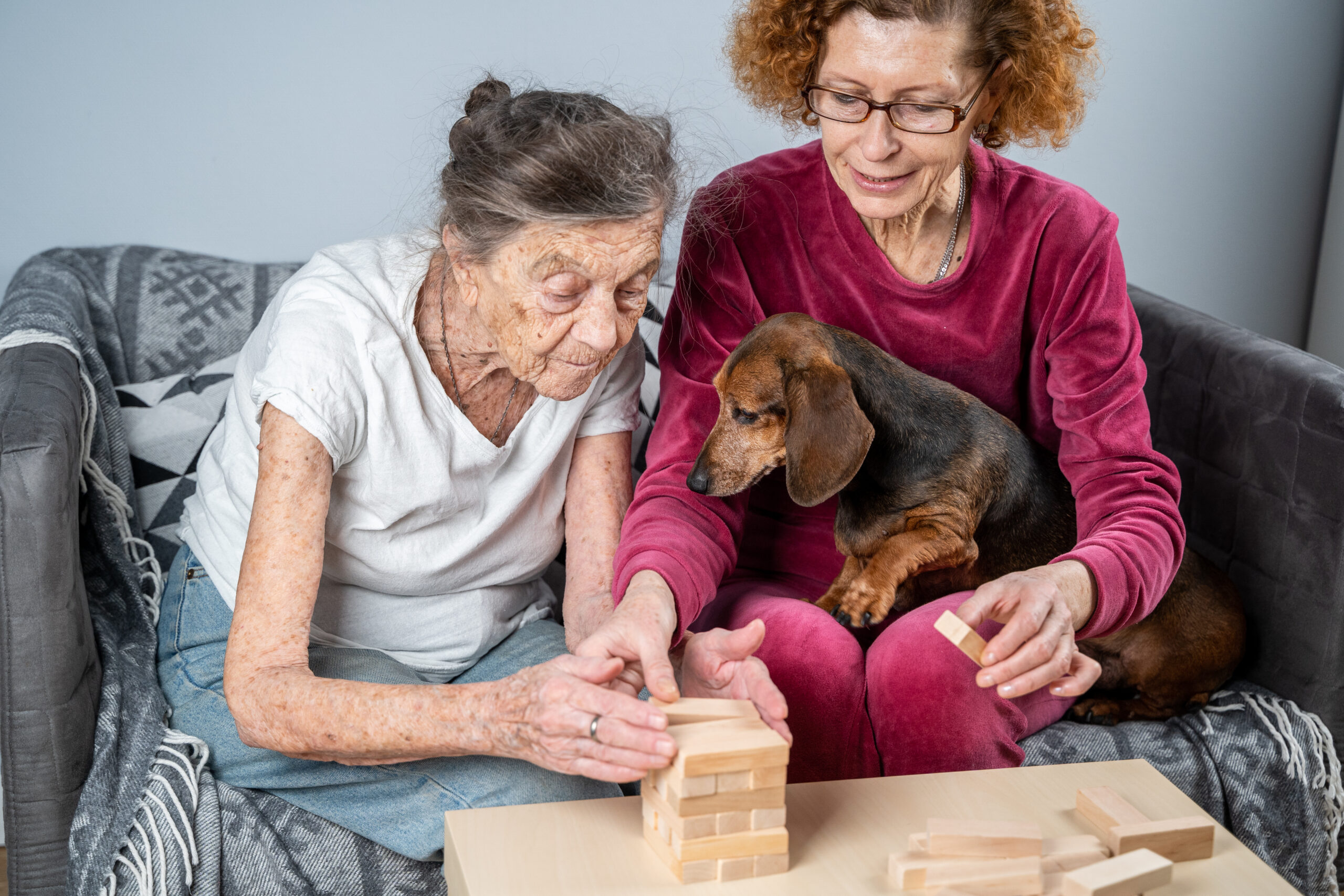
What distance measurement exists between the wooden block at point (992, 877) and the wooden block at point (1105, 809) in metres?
0.15

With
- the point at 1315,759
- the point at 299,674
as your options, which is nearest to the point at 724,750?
the point at 299,674

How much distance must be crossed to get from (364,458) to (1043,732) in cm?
119

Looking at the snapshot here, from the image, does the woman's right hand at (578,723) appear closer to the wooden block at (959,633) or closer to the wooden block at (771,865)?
the wooden block at (771,865)

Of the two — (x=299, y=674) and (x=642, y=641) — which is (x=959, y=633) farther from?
(x=299, y=674)

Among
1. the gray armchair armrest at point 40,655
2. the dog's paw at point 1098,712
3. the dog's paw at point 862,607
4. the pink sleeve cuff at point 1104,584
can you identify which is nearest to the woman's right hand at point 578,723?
the dog's paw at point 862,607

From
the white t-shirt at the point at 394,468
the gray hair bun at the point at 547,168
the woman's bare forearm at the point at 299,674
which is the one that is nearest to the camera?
the woman's bare forearm at the point at 299,674

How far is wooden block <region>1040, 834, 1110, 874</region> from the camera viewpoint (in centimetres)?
109

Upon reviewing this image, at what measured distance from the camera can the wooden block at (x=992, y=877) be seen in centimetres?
105

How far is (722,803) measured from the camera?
106cm

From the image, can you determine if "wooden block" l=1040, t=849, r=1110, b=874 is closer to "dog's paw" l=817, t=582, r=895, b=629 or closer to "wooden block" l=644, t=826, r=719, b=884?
"wooden block" l=644, t=826, r=719, b=884

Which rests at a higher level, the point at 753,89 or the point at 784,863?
the point at 753,89

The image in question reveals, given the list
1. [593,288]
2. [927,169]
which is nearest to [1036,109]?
[927,169]

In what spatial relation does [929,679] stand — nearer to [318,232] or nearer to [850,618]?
[850,618]

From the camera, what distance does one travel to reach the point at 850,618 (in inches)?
63.2
